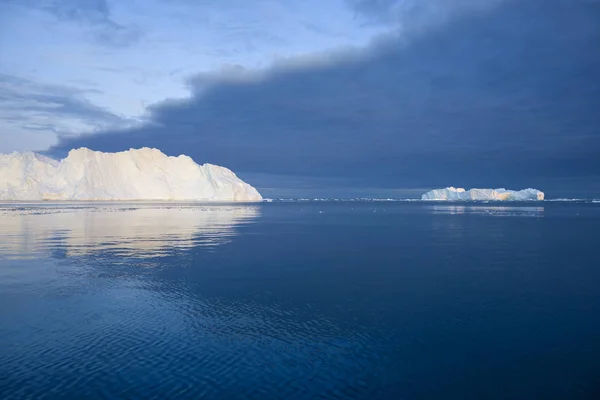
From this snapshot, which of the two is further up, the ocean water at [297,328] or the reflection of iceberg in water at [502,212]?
the reflection of iceberg in water at [502,212]

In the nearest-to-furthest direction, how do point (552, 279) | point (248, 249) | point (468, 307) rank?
point (468, 307), point (552, 279), point (248, 249)

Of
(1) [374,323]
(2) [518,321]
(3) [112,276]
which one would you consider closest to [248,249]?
(3) [112,276]

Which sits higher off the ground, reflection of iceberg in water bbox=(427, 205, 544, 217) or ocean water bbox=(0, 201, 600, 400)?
reflection of iceberg in water bbox=(427, 205, 544, 217)

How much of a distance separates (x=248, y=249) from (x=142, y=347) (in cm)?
1999

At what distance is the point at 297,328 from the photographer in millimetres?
13250

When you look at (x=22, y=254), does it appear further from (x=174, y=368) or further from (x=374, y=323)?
(x=374, y=323)

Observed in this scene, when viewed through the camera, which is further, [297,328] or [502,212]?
[502,212]

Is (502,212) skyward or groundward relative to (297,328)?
skyward

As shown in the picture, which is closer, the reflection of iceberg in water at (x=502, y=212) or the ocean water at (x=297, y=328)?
the ocean water at (x=297, y=328)

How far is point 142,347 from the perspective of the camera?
1152 centimetres

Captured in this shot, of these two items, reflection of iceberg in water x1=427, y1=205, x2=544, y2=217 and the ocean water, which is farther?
reflection of iceberg in water x1=427, y1=205, x2=544, y2=217

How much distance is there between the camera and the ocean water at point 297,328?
9.56 meters

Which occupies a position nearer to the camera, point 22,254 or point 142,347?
point 142,347

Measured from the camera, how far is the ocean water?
376 inches
